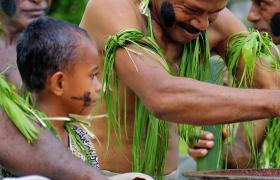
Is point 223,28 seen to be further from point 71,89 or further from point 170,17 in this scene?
point 71,89

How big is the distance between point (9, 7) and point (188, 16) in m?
1.13

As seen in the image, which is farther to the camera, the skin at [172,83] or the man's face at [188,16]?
the man's face at [188,16]

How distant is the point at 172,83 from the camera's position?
3.52 metres

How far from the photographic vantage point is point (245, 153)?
4.59 m

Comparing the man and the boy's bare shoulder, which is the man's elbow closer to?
the boy's bare shoulder

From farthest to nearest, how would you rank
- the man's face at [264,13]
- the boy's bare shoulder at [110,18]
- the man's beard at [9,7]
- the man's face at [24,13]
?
the man's face at [264,13] → the man's face at [24,13] → the man's beard at [9,7] → the boy's bare shoulder at [110,18]

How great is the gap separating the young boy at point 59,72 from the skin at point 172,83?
0.33 m

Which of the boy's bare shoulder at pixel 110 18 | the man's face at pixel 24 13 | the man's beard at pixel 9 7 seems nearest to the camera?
the boy's bare shoulder at pixel 110 18

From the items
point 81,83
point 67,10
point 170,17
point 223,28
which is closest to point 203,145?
point 223,28

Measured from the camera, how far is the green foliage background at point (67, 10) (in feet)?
26.7

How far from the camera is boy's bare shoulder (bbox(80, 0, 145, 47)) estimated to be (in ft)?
12.2

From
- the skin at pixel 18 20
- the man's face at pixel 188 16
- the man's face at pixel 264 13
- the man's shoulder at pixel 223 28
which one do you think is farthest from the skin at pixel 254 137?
the skin at pixel 18 20

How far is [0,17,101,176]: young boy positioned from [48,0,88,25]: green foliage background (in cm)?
486

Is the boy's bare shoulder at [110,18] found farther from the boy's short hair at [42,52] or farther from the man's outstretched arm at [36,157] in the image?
the man's outstretched arm at [36,157]
